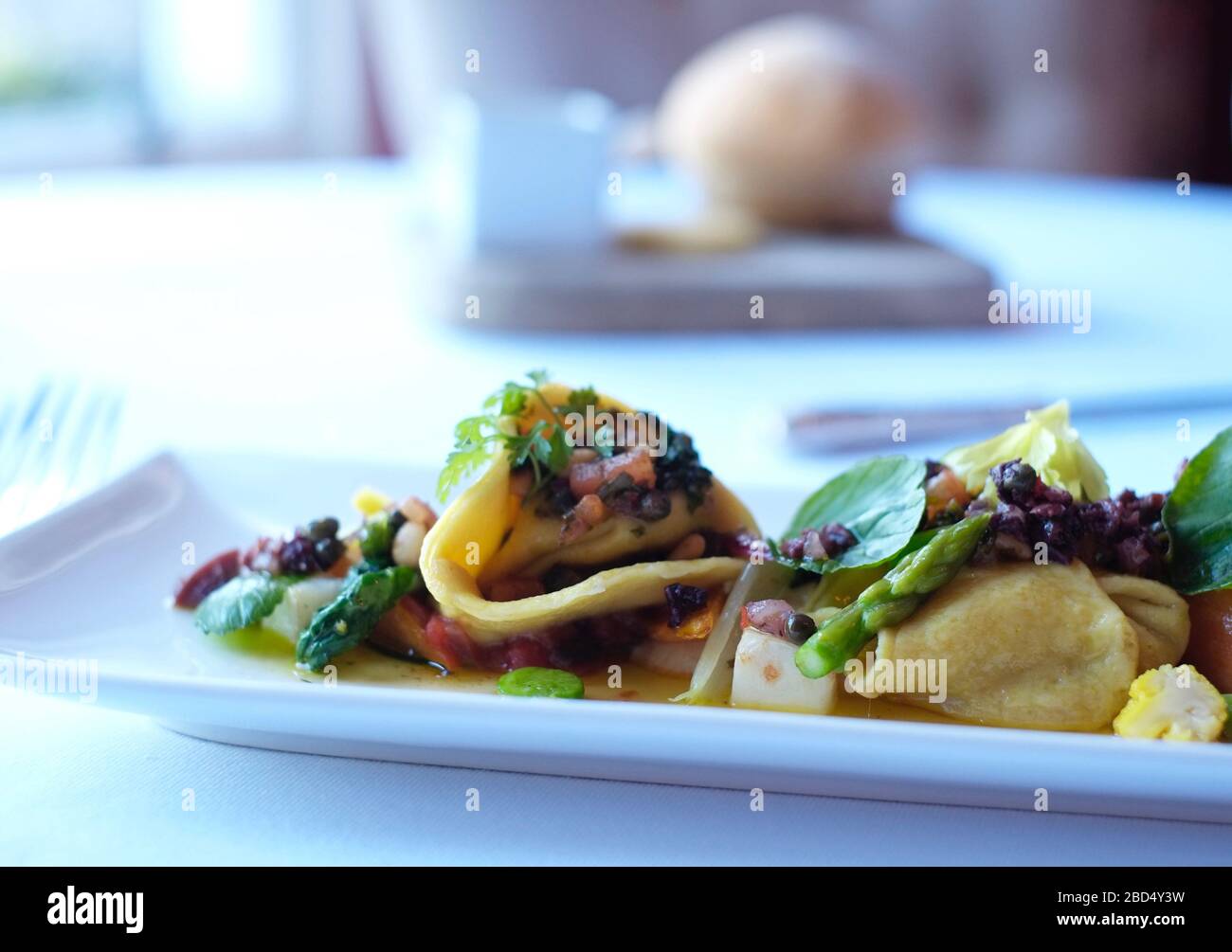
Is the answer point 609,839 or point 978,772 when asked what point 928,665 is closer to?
point 978,772

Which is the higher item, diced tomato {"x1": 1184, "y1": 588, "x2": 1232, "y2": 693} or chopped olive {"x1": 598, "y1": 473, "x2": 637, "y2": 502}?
chopped olive {"x1": 598, "y1": 473, "x2": 637, "y2": 502}

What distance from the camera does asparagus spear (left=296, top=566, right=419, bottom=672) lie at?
2.12 meters

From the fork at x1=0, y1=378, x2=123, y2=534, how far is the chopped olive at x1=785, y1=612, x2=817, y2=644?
148 centimetres

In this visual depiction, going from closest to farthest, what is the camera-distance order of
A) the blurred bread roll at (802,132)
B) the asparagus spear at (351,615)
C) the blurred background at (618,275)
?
the asparagus spear at (351,615) → the blurred background at (618,275) → the blurred bread roll at (802,132)

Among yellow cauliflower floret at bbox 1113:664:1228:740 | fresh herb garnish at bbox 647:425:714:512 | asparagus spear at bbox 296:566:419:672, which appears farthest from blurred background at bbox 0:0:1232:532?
yellow cauliflower floret at bbox 1113:664:1228:740

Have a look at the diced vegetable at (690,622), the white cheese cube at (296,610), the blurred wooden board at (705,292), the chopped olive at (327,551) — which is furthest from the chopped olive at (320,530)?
the blurred wooden board at (705,292)

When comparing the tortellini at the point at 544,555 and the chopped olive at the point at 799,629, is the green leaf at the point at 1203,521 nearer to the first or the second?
the chopped olive at the point at 799,629

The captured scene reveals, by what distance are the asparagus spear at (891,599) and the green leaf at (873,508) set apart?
0.07 meters

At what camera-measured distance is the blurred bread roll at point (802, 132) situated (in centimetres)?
549

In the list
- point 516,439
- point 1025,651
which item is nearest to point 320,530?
point 516,439

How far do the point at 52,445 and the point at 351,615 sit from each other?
132cm

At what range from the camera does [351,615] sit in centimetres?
216

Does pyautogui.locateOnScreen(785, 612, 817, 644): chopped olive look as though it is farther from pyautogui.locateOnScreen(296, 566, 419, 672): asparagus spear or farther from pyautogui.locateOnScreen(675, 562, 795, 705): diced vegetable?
pyautogui.locateOnScreen(296, 566, 419, 672): asparagus spear
